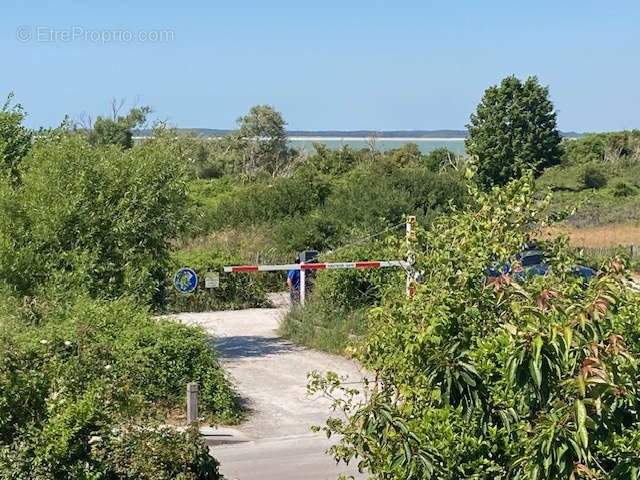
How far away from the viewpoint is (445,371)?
18.7ft

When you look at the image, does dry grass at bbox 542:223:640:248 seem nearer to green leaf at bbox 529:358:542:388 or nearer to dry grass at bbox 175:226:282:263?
dry grass at bbox 175:226:282:263

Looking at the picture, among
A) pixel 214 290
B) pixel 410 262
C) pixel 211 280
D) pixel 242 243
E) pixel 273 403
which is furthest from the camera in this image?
pixel 242 243

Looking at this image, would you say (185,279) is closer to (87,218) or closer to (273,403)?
(87,218)

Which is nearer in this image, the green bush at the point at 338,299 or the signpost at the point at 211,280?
the green bush at the point at 338,299

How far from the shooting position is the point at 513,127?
6475cm

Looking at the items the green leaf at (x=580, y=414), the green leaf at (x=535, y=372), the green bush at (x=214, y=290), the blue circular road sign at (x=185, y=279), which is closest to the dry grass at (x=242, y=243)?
the green bush at (x=214, y=290)

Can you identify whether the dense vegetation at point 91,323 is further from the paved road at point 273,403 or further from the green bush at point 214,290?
the green bush at point 214,290

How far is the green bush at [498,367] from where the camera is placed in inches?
182

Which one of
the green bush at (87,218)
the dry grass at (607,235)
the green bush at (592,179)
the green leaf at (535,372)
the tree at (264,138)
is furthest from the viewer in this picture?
the tree at (264,138)

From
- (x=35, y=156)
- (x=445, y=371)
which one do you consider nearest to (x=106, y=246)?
(x=35, y=156)

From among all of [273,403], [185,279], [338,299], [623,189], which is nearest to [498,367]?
[273,403]

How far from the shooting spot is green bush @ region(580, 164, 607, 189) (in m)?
57.6

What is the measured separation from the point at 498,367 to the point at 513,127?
199 ft

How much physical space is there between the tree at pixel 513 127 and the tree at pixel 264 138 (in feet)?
43.7
